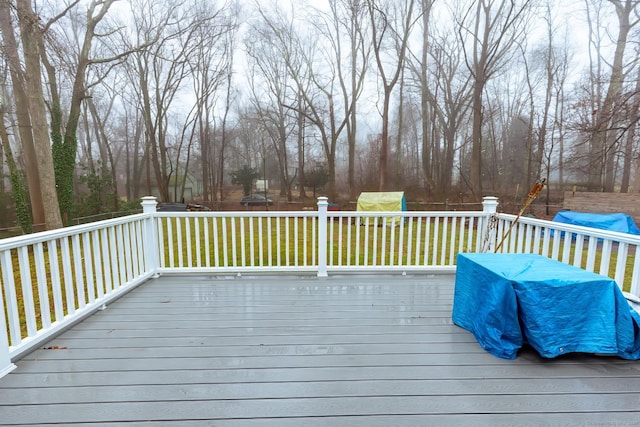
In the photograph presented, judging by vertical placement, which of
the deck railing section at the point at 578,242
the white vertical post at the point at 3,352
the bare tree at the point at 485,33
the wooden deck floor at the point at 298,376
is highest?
the bare tree at the point at 485,33

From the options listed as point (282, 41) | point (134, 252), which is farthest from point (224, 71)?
point (134, 252)

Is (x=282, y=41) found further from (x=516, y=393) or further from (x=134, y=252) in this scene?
(x=516, y=393)

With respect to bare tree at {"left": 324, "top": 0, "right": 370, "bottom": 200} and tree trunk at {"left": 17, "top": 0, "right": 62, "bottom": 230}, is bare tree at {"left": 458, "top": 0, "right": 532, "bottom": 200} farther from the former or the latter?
tree trunk at {"left": 17, "top": 0, "right": 62, "bottom": 230}

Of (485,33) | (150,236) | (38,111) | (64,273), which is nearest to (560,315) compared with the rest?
(64,273)

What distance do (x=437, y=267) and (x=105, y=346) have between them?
3.18 metres

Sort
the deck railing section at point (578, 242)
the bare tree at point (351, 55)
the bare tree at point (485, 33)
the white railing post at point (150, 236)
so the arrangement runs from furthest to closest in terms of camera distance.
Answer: the bare tree at point (351, 55), the bare tree at point (485, 33), the white railing post at point (150, 236), the deck railing section at point (578, 242)

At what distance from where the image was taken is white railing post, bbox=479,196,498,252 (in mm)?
3486

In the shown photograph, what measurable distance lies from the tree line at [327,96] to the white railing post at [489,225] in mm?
5368

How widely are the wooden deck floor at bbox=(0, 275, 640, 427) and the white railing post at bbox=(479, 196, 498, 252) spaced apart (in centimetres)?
146

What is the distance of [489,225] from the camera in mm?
3482

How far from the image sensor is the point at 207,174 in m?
20.7

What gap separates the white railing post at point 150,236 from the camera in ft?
10.8

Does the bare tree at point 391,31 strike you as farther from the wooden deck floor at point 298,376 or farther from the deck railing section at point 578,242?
the wooden deck floor at point 298,376

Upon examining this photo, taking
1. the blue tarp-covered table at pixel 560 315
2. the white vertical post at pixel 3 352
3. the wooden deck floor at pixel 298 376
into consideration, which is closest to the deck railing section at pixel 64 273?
the white vertical post at pixel 3 352
